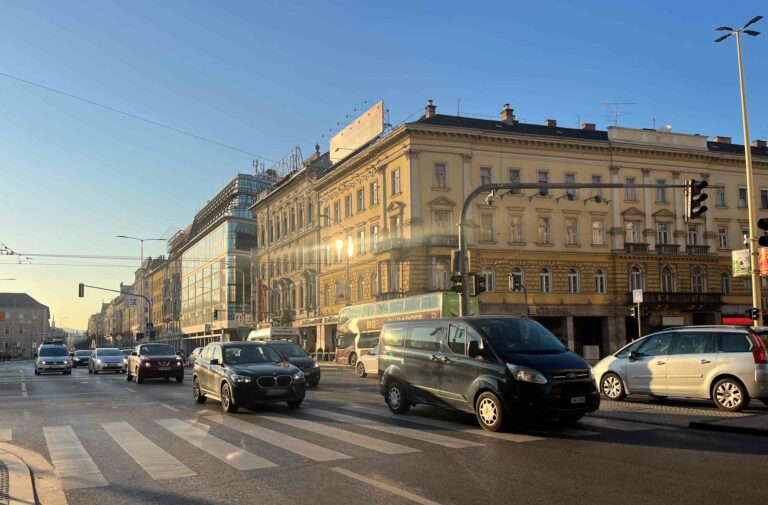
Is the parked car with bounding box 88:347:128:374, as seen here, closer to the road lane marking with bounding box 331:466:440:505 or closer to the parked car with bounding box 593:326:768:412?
the parked car with bounding box 593:326:768:412

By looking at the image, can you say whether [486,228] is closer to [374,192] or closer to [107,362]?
[374,192]

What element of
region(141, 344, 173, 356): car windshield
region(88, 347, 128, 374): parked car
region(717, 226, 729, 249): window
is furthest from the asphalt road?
region(717, 226, 729, 249): window

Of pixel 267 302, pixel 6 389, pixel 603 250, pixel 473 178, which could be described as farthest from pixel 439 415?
pixel 267 302

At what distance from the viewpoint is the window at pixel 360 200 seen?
2173 inches

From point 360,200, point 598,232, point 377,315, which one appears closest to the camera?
point 377,315

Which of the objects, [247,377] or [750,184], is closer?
[247,377]

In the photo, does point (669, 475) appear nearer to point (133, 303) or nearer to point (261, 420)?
point (261, 420)

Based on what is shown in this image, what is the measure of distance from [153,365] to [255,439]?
55.4 feet

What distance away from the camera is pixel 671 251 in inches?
2164

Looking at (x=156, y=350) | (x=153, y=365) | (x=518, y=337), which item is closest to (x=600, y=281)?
(x=156, y=350)

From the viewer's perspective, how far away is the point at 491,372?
1081 cm

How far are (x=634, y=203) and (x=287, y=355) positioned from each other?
41.3 metres

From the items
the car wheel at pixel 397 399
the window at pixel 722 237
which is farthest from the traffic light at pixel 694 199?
the window at pixel 722 237

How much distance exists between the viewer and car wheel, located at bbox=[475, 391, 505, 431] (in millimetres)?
10578
